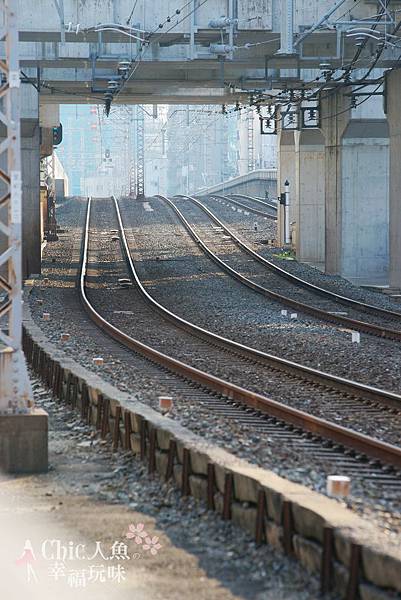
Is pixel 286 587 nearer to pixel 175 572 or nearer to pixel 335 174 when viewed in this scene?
pixel 175 572

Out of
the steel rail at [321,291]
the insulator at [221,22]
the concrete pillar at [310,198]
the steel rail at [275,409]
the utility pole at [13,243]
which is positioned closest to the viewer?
the utility pole at [13,243]

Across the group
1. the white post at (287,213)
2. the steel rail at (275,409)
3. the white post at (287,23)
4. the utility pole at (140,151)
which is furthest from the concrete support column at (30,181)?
the utility pole at (140,151)

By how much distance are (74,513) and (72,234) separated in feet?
159

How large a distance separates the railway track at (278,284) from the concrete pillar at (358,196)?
2.40 meters

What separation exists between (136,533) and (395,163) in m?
26.3

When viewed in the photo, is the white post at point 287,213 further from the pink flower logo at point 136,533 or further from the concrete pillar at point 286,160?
the pink flower logo at point 136,533

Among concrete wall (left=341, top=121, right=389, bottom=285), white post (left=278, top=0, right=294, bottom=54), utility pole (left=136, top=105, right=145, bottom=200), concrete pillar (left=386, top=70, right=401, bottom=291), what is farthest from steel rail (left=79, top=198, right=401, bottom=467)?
utility pole (left=136, top=105, right=145, bottom=200)

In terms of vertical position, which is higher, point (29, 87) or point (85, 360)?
point (29, 87)

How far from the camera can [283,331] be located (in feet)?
79.2

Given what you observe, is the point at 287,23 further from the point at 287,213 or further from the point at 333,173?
the point at 287,213

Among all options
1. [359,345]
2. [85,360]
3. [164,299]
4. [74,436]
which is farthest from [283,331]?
[74,436]

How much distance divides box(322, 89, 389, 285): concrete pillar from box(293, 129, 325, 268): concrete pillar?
206 inches

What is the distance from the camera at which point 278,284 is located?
121 ft

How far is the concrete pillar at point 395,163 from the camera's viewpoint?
33469 mm
